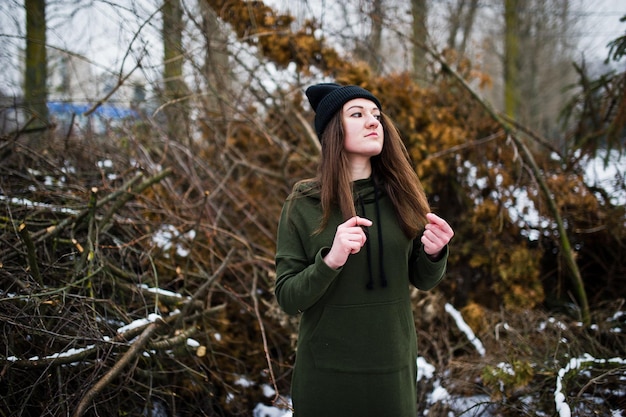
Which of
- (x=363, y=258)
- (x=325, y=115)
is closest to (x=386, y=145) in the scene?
(x=325, y=115)

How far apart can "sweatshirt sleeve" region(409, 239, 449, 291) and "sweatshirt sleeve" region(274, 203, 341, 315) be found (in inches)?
16.8

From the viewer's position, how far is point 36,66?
5.20 metres

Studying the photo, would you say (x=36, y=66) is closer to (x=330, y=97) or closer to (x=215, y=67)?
(x=215, y=67)

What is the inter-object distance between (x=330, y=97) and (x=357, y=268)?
72 cm

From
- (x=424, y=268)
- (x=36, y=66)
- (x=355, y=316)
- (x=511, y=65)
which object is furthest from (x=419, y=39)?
(x=511, y=65)

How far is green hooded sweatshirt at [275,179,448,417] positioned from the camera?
70.1 inches

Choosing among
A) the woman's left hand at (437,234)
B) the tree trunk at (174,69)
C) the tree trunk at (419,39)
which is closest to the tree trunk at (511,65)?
the tree trunk at (419,39)

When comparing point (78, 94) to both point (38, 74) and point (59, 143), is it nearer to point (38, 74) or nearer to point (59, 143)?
point (38, 74)

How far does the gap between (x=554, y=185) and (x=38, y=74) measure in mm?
5373

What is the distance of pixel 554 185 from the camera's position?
4051mm

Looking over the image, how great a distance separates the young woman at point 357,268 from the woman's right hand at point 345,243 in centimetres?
5

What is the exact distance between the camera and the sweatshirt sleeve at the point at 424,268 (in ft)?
6.06

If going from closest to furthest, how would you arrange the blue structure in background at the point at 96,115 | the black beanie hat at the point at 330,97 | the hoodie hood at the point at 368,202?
the hoodie hood at the point at 368,202
the black beanie hat at the point at 330,97
the blue structure in background at the point at 96,115

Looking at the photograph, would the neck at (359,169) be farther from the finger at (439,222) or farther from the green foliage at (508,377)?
the green foliage at (508,377)
